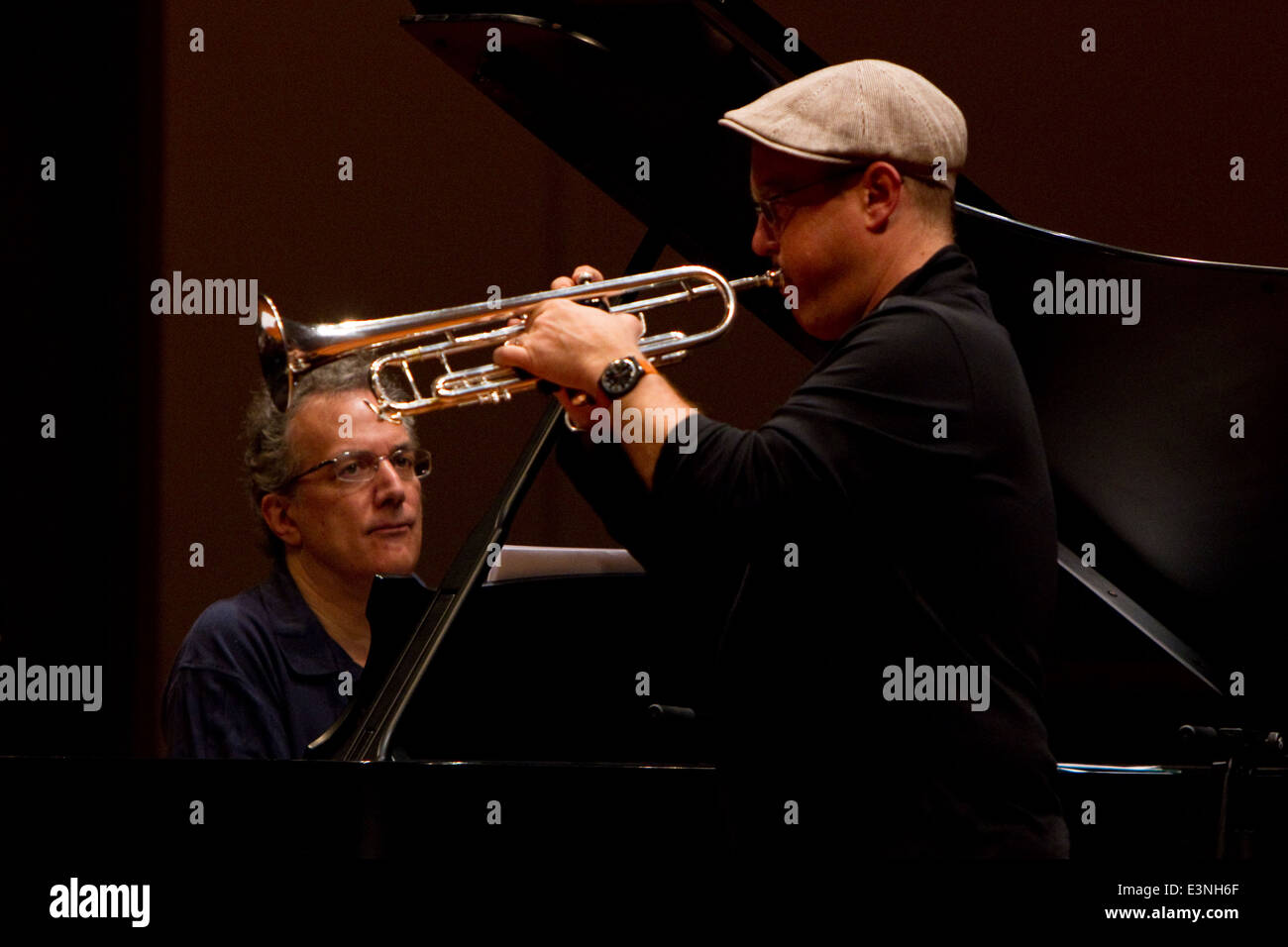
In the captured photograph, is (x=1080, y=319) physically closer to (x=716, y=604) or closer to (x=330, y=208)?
(x=716, y=604)

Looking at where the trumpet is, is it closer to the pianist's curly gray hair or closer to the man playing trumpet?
the man playing trumpet

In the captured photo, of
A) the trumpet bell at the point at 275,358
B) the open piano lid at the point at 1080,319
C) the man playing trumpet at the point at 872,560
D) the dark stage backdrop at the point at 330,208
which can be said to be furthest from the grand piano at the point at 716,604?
the dark stage backdrop at the point at 330,208

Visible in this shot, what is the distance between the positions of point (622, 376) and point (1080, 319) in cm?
102

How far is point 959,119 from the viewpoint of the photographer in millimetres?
1460

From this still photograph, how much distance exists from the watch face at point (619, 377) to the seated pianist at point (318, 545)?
1.06 metres

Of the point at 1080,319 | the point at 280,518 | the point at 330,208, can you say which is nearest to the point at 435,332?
the point at 280,518

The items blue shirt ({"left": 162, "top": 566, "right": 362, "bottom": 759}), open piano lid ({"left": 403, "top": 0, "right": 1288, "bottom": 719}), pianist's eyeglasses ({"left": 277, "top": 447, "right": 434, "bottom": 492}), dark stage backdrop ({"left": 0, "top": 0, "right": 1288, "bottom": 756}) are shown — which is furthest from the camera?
dark stage backdrop ({"left": 0, "top": 0, "right": 1288, "bottom": 756})

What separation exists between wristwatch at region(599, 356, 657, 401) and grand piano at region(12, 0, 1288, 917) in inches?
23.4

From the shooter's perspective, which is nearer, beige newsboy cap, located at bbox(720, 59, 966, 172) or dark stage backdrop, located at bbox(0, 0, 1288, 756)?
beige newsboy cap, located at bbox(720, 59, 966, 172)

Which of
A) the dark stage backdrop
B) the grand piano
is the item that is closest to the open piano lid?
the grand piano

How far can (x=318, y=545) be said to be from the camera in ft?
7.93

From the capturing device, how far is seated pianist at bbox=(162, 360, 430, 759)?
2.27m

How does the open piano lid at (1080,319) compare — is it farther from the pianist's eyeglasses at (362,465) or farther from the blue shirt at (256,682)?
the blue shirt at (256,682)
